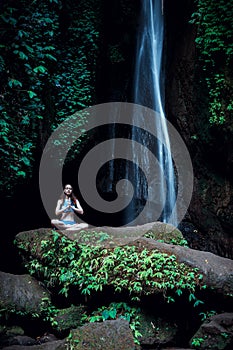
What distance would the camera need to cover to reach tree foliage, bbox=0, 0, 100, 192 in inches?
238

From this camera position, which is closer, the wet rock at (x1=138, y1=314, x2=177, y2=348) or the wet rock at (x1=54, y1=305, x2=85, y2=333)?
the wet rock at (x1=138, y1=314, x2=177, y2=348)

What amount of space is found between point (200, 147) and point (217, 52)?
8.72ft

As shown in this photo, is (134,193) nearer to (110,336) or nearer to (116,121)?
(116,121)

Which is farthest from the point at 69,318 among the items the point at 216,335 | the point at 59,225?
the point at 216,335

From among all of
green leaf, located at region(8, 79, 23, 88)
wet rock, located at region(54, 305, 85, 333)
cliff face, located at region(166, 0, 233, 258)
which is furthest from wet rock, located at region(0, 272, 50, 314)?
cliff face, located at region(166, 0, 233, 258)

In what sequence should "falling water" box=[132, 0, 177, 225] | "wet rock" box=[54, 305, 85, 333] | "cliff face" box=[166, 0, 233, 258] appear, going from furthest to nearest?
"falling water" box=[132, 0, 177, 225], "cliff face" box=[166, 0, 233, 258], "wet rock" box=[54, 305, 85, 333]

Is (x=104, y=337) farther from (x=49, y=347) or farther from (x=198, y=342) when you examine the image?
(x=198, y=342)

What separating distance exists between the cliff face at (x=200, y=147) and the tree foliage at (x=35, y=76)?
287 centimetres

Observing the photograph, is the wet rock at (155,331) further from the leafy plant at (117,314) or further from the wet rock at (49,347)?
the wet rock at (49,347)

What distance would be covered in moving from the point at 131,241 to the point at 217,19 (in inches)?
236

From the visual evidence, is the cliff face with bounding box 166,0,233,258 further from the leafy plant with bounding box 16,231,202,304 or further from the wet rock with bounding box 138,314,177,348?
the wet rock with bounding box 138,314,177,348

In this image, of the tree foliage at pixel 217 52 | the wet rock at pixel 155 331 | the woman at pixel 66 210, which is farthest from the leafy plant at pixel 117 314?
the tree foliage at pixel 217 52

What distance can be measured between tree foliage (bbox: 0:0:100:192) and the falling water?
2548 millimetres

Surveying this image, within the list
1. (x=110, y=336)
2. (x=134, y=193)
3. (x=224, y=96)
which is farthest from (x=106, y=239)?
(x=134, y=193)
